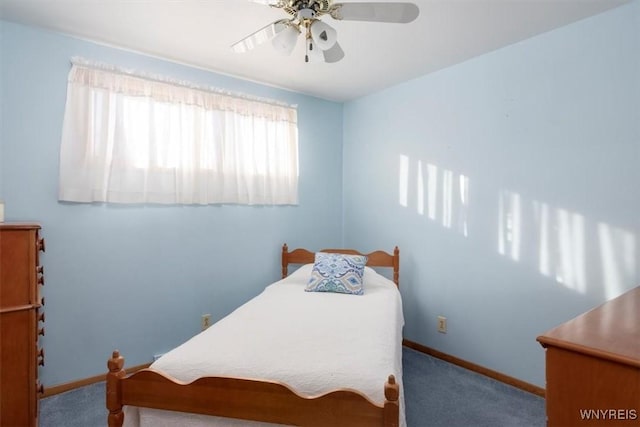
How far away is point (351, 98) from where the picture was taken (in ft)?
12.3

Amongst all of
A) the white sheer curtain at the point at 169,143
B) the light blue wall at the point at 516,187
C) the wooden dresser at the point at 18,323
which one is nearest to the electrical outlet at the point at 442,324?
the light blue wall at the point at 516,187

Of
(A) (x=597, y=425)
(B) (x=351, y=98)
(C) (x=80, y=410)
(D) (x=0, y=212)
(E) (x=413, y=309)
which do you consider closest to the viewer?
(A) (x=597, y=425)

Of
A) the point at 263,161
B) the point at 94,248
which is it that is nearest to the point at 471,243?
the point at 263,161

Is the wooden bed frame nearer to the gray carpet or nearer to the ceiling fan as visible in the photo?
the gray carpet

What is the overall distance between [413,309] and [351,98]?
7.51 feet

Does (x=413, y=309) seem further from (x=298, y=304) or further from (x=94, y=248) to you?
(x=94, y=248)

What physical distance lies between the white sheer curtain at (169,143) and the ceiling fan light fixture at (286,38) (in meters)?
1.42

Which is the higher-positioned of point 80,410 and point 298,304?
point 298,304

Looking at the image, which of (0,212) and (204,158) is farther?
(204,158)

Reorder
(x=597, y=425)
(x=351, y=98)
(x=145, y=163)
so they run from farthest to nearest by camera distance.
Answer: (x=351, y=98) → (x=145, y=163) → (x=597, y=425)

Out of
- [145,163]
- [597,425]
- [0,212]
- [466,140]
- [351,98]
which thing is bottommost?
[597,425]

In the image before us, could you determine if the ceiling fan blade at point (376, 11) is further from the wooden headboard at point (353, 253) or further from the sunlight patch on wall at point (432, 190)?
the wooden headboard at point (353, 253)

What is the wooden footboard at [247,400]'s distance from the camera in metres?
1.18

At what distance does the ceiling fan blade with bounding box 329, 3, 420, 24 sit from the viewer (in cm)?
148
